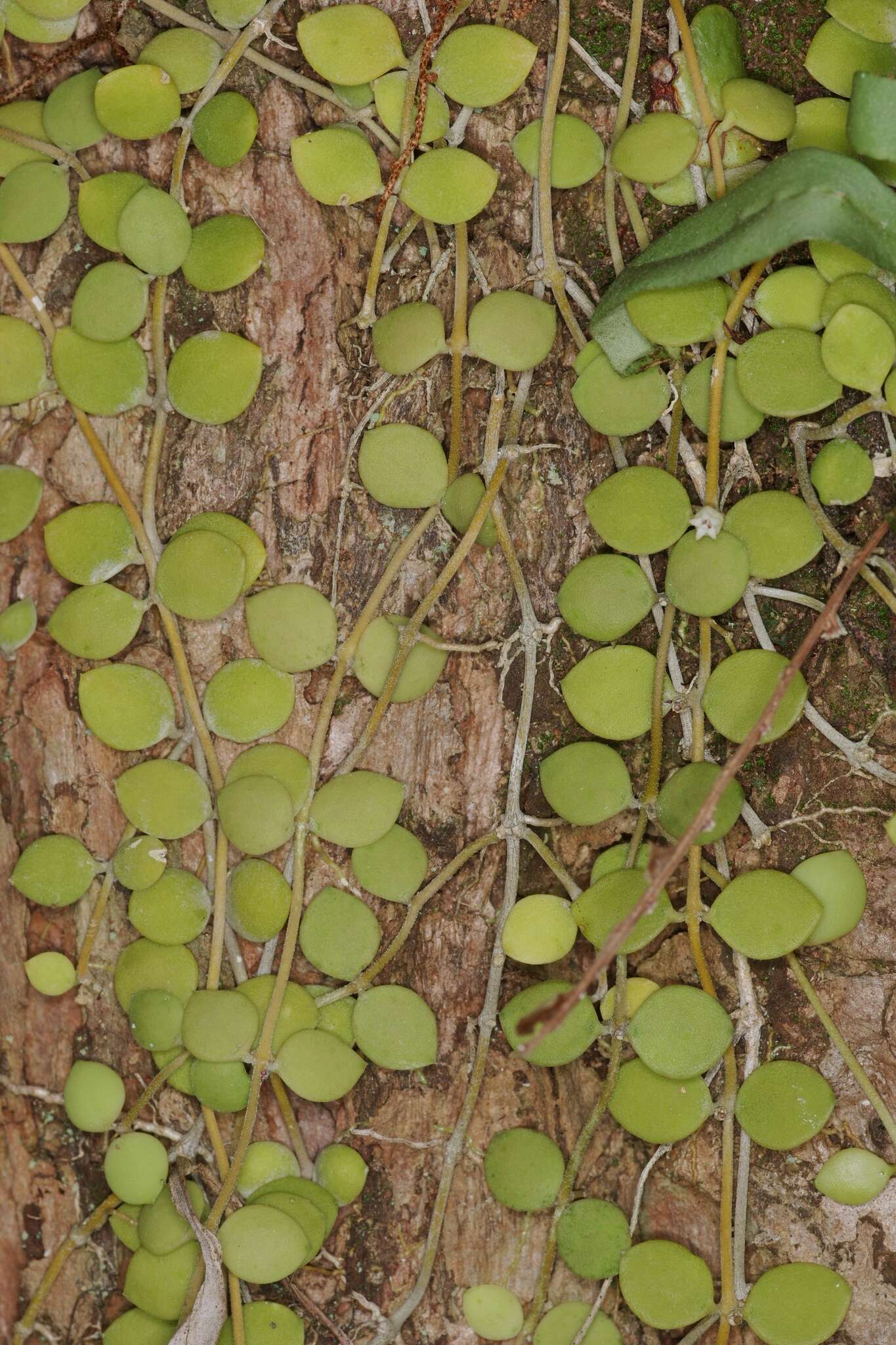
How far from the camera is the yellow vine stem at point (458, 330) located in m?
0.87

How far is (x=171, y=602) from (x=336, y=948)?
0.33 metres

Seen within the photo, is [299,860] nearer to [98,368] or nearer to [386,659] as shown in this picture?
[386,659]

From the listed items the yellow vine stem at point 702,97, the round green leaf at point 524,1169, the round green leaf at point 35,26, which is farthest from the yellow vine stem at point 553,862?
the round green leaf at point 35,26

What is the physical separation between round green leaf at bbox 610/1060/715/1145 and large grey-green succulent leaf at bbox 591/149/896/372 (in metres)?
0.63

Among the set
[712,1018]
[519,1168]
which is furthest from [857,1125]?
[519,1168]

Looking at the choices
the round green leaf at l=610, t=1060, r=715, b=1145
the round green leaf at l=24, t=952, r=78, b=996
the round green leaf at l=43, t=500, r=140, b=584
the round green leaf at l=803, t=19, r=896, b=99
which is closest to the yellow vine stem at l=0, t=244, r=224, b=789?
the round green leaf at l=43, t=500, r=140, b=584

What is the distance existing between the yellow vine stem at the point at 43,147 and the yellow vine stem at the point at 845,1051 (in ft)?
2.96

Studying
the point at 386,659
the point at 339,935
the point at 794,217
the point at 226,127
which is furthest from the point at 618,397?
the point at 339,935

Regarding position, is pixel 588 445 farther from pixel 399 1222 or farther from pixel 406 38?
pixel 399 1222

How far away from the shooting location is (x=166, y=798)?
919 mm

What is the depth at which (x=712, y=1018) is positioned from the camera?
85 cm

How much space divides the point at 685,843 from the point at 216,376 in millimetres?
542

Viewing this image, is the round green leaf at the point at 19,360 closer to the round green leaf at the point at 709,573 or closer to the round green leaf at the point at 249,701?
the round green leaf at the point at 249,701

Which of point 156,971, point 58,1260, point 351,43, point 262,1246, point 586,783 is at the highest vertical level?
point 351,43
